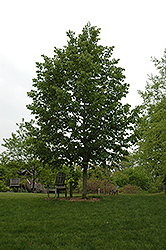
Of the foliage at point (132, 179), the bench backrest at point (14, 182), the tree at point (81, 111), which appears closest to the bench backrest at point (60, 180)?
the tree at point (81, 111)

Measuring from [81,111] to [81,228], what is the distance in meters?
7.51

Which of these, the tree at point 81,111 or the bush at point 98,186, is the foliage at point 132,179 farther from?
the tree at point 81,111

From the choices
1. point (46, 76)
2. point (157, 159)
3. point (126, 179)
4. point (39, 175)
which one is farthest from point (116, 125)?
point (126, 179)

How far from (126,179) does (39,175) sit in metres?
18.3

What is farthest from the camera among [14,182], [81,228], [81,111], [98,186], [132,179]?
[132,179]

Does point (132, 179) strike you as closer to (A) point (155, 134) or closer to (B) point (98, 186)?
(B) point (98, 186)

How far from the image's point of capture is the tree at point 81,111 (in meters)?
13.9

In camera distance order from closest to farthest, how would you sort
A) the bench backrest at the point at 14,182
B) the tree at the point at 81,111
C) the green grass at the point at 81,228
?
the green grass at the point at 81,228 → the tree at the point at 81,111 → the bench backrest at the point at 14,182

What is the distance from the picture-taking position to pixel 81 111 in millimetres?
13625

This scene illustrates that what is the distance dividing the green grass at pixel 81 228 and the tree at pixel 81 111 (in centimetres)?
470

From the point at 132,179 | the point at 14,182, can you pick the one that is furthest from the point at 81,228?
the point at 132,179

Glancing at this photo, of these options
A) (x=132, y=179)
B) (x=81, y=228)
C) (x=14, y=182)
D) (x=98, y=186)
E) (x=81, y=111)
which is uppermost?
(x=81, y=111)

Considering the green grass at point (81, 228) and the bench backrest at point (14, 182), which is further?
the bench backrest at point (14, 182)

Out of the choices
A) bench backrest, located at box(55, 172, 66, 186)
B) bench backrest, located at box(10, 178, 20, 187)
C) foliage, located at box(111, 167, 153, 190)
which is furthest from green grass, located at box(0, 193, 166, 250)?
foliage, located at box(111, 167, 153, 190)
